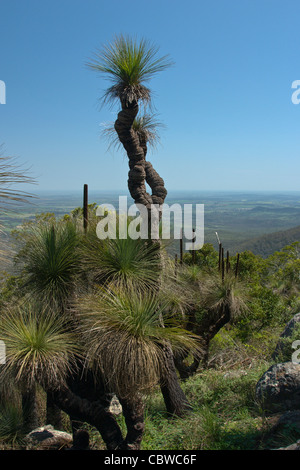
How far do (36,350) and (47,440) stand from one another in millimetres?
1781

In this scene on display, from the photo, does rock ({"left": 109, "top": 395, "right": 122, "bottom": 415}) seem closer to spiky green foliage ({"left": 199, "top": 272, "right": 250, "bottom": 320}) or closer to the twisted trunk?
the twisted trunk

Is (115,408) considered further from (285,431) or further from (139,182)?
(139,182)

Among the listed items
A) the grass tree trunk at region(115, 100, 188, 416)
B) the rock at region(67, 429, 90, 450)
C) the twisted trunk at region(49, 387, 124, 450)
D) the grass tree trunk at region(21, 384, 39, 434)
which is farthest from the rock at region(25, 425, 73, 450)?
the grass tree trunk at region(115, 100, 188, 416)

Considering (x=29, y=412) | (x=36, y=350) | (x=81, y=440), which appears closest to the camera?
(x=36, y=350)

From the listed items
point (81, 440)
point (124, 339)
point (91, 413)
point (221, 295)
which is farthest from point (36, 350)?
point (221, 295)

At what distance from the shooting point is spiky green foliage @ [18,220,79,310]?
614 cm

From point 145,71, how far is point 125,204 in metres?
2.40

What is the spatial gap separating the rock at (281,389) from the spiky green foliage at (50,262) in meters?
3.51

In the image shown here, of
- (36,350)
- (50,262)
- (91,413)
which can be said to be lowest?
(91,413)

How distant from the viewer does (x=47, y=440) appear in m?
5.77

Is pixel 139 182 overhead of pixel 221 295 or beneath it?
overhead

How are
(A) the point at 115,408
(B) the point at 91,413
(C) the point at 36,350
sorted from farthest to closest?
(A) the point at 115,408
(B) the point at 91,413
(C) the point at 36,350

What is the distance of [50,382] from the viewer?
522 centimetres

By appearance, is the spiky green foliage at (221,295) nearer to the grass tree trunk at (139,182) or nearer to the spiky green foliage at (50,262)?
the grass tree trunk at (139,182)
